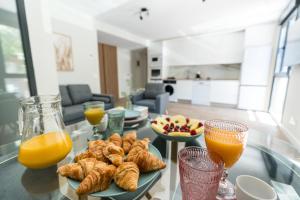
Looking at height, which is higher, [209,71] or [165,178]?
[209,71]

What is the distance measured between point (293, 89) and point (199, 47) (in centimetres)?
306

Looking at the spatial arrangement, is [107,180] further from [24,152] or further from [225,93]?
[225,93]

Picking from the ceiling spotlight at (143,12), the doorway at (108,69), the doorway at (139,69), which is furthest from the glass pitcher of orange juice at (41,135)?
the doorway at (139,69)

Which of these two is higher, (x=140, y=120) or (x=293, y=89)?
(x=293, y=89)

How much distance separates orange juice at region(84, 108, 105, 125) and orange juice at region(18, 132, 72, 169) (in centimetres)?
28

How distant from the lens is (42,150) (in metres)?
0.53

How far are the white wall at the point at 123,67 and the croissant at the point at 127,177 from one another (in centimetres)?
524

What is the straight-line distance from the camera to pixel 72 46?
3.11 meters

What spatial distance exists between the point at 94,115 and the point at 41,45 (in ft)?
4.87

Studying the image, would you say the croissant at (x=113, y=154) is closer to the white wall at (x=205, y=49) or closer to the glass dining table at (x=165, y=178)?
the glass dining table at (x=165, y=178)

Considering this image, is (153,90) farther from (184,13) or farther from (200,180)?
(200,180)

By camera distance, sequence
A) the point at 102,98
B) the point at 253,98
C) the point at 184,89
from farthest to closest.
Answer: the point at 184,89, the point at 253,98, the point at 102,98

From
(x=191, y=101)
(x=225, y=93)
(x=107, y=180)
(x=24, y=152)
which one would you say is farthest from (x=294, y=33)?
(x=24, y=152)

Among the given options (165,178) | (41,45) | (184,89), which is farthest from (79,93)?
(184,89)
